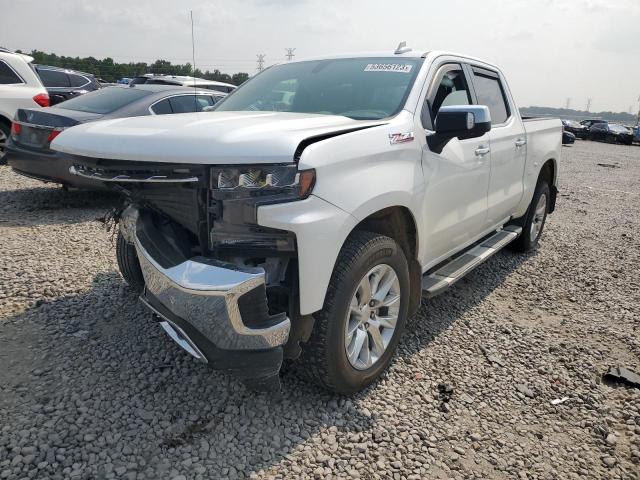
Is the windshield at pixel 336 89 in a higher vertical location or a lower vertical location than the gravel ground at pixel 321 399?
higher

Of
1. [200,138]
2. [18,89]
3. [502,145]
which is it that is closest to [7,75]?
[18,89]

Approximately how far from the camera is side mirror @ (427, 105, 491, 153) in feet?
9.46

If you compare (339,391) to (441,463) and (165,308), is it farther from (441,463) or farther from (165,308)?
(165,308)

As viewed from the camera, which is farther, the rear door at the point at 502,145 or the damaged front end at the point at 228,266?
the rear door at the point at 502,145

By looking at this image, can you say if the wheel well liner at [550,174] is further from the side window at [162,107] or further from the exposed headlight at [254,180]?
the side window at [162,107]

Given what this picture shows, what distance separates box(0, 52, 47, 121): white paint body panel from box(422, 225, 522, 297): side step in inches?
295

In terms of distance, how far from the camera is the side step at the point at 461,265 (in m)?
3.34

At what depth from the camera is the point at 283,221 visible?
6.97 feet

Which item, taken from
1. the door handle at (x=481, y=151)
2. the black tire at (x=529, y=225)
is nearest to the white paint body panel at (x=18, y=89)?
the door handle at (x=481, y=151)

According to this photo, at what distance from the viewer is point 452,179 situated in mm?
3354

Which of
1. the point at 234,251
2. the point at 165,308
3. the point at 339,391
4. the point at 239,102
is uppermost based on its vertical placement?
the point at 239,102

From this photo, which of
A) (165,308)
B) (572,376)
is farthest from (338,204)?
(572,376)

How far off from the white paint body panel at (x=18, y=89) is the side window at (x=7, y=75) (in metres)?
0.05

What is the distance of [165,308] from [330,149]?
1079mm
